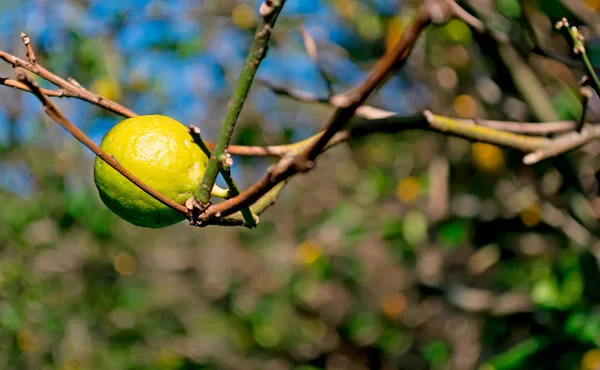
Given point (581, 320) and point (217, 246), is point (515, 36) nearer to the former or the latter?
point (581, 320)

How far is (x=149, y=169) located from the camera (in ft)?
2.18

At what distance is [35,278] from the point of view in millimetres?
2990

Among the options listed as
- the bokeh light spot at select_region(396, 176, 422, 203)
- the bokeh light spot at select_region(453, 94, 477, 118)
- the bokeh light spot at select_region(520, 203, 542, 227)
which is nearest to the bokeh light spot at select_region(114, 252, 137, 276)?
the bokeh light spot at select_region(396, 176, 422, 203)

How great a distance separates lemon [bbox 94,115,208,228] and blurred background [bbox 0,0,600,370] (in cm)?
88

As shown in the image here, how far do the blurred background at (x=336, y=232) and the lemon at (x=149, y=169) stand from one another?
0.88m

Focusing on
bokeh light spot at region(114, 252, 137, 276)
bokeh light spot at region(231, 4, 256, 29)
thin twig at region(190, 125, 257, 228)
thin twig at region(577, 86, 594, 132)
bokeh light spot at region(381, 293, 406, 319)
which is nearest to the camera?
thin twig at region(190, 125, 257, 228)

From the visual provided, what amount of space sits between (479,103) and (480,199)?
0.34 metres

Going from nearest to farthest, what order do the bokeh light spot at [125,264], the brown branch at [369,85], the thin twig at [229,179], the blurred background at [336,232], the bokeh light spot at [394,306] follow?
1. the brown branch at [369,85]
2. the thin twig at [229,179]
3. the blurred background at [336,232]
4. the bokeh light spot at [394,306]
5. the bokeh light spot at [125,264]

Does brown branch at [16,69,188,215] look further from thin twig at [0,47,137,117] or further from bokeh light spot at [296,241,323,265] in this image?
bokeh light spot at [296,241,323,265]

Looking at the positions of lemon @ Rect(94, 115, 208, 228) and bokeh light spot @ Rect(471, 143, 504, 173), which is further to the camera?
bokeh light spot @ Rect(471, 143, 504, 173)

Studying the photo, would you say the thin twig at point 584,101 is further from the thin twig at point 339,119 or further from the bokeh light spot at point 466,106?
the bokeh light spot at point 466,106

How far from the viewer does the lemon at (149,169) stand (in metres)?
0.66

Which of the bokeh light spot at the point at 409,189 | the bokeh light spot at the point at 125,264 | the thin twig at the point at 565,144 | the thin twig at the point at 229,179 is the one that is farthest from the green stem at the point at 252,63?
the bokeh light spot at the point at 125,264

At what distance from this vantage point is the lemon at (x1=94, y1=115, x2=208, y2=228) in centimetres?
66
